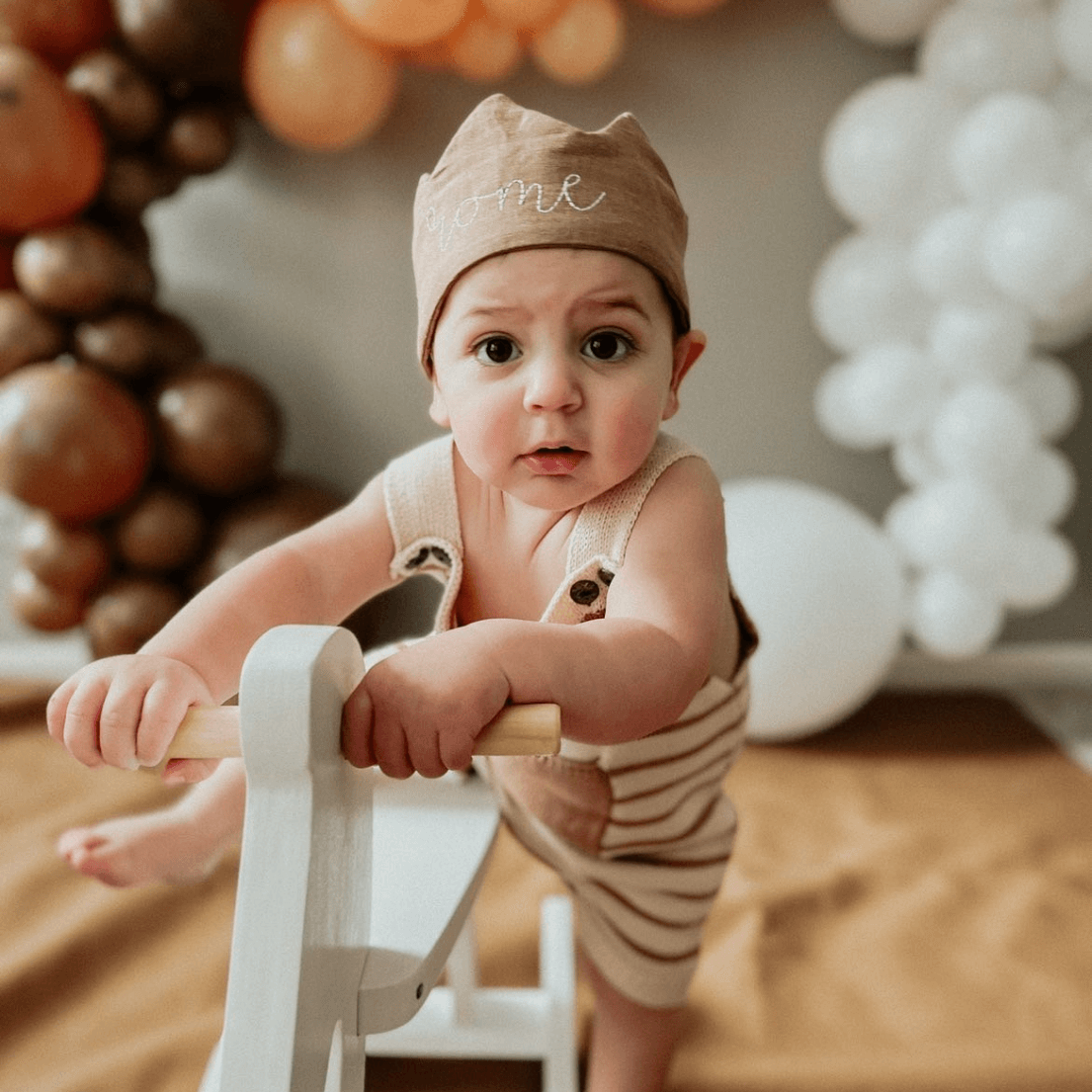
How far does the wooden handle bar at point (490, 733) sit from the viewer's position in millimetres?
395

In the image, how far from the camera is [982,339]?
138 cm

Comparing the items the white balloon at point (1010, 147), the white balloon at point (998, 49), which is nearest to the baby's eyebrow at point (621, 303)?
the white balloon at point (1010, 147)

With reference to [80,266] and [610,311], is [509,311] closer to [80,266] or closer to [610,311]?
[610,311]

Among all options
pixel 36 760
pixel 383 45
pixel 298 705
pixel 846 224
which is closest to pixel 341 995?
pixel 298 705

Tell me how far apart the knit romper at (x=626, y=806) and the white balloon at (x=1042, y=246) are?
84 cm

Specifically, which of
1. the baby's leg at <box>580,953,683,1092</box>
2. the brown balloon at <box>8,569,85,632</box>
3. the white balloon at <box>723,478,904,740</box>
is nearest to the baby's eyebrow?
the baby's leg at <box>580,953,683,1092</box>

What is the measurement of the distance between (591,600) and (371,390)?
1.24 m

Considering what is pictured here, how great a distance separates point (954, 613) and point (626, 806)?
94 cm

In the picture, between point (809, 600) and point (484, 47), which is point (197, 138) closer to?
point (484, 47)

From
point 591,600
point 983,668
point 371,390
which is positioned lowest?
point 983,668

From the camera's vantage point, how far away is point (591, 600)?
1.85 feet

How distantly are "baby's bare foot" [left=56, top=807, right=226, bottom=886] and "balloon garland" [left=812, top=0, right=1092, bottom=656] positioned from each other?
3.66ft

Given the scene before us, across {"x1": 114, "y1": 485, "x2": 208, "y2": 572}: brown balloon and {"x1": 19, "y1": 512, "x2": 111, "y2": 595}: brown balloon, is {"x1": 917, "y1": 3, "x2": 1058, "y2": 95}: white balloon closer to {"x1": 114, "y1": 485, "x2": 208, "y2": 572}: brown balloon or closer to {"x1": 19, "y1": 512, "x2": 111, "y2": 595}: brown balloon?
{"x1": 114, "y1": 485, "x2": 208, "y2": 572}: brown balloon

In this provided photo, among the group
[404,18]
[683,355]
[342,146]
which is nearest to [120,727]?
[683,355]
